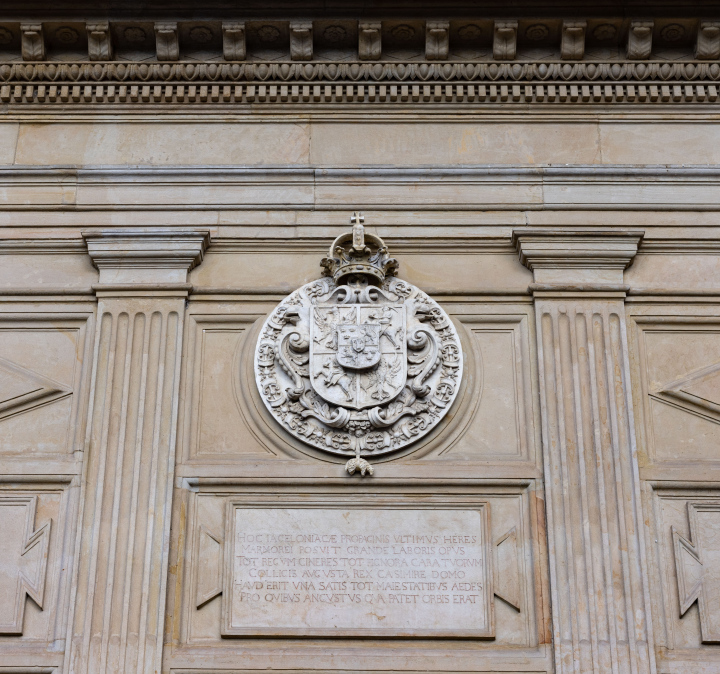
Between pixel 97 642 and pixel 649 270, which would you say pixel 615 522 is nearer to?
pixel 649 270

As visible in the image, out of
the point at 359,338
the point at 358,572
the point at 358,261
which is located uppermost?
the point at 358,261

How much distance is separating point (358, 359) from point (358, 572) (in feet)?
5.51

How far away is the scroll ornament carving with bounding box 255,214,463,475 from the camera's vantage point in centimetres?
882

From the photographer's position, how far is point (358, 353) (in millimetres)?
8961

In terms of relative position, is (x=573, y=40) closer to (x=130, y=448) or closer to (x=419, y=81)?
(x=419, y=81)

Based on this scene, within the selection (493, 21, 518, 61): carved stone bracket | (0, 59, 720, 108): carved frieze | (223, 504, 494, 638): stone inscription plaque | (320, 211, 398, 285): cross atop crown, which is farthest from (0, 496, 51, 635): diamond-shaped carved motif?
(493, 21, 518, 61): carved stone bracket

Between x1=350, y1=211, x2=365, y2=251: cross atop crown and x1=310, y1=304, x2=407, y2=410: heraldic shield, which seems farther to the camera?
x1=350, y1=211, x2=365, y2=251: cross atop crown

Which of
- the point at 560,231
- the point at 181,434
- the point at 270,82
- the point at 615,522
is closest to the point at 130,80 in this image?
the point at 270,82

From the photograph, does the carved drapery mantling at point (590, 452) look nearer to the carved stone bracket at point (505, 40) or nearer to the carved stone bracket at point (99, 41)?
the carved stone bracket at point (505, 40)

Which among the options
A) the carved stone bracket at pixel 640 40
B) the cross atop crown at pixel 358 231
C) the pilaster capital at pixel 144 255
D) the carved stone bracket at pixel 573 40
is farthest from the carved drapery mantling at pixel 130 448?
the carved stone bracket at pixel 640 40

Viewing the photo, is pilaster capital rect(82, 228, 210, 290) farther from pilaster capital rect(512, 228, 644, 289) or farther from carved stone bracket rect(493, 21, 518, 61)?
carved stone bracket rect(493, 21, 518, 61)

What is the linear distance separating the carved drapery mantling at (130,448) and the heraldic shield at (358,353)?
1.16m

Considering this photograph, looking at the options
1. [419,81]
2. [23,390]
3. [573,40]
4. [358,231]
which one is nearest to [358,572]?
[358,231]

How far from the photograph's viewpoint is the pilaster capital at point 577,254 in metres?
9.33
